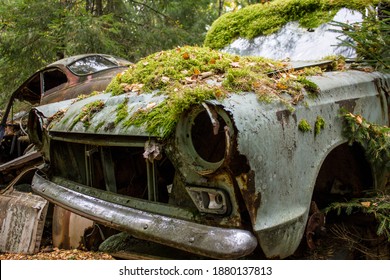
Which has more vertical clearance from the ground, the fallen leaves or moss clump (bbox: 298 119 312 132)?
moss clump (bbox: 298 119 312 132)

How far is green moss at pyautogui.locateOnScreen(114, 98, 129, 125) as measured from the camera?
2564 millimetres

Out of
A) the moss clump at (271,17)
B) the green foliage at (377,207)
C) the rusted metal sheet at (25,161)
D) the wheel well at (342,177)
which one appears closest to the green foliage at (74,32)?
the rusted metal sheet at (25,161)

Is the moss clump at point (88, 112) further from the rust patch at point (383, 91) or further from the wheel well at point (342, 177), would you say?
the rust patch at point (383, 91)

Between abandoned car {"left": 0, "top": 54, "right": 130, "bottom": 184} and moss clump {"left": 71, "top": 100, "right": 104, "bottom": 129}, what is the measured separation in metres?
2.71

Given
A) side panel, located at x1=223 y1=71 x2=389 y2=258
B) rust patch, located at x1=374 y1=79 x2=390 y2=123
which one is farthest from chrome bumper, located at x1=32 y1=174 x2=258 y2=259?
rust patch, located at x1=374 y1=79 x2=390 y2=123

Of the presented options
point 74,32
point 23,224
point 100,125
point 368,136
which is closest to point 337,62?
point 368,136

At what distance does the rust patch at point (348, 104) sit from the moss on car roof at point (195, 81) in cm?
25

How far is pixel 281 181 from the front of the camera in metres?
2.03

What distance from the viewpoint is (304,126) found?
219 cm

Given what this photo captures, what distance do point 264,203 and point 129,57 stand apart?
9215 mm

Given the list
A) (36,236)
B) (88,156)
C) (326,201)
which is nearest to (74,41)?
(36,236)

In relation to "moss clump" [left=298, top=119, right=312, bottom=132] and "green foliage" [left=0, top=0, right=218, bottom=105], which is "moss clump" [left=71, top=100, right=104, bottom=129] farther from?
"green foliage" [left=0, top=0, right=218, bottom=105]

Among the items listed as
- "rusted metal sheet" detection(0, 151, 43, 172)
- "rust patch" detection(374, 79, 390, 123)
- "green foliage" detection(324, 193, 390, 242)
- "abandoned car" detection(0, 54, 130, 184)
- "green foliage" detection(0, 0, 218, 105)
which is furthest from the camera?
"green foliage" detection(0, 0, 218, 105)

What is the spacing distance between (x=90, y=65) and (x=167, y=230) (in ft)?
16.9
